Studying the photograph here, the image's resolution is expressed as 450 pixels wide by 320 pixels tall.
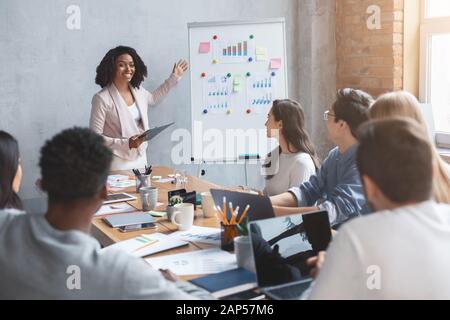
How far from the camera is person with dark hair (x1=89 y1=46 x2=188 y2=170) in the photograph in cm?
374

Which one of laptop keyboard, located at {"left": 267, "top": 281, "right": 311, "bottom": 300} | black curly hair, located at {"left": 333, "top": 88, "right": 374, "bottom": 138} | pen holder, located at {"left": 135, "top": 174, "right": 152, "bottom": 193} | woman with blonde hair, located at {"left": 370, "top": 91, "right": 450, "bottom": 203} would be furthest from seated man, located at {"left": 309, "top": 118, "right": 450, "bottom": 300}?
pen holder, located at {"left": 135, "top": 174, "right": 152, "bottom": 193}

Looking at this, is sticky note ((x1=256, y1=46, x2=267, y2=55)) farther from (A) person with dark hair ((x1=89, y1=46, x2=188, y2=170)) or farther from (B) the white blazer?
(B) the white blazer

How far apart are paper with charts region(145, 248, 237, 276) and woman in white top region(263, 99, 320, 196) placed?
100 centimetres

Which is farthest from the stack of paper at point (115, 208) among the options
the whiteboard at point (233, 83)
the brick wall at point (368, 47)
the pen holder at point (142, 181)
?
the brick wall at point (368, 47)

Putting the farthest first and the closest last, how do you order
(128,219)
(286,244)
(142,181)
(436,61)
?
(436,61), (142,181), (128,219), (286,244)

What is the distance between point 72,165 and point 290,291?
0.68m

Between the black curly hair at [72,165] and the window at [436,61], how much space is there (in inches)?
132

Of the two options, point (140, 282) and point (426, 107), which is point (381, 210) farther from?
point (426, 107)

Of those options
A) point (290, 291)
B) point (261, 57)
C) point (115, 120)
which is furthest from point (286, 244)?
point (261, 57)

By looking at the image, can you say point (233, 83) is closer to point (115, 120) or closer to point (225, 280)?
point (115, 120)

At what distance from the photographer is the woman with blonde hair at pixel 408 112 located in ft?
5.82

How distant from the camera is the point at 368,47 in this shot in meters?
4.27
